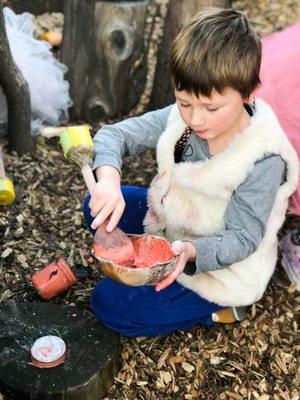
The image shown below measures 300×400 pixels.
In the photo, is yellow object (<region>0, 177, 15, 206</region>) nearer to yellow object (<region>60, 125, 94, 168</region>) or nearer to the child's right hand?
yellow object (<region>60, 125, 94, 168</region>)

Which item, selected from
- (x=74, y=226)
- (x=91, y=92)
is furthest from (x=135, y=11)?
(x=74, y=226)

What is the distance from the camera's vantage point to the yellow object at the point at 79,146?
2014 millimetres

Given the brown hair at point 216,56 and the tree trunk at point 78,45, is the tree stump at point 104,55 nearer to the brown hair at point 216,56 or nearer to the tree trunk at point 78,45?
the tree trunk at point 78,45

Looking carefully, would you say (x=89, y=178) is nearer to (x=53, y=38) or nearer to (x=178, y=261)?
(x=178, y=261)

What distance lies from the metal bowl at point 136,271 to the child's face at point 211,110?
0.40 meters

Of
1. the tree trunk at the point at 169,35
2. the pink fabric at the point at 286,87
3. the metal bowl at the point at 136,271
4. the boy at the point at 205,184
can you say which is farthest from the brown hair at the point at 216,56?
the tree trunk at the point at 169,35

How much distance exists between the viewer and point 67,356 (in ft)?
6.63

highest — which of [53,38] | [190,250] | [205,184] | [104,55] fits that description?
[205,184]

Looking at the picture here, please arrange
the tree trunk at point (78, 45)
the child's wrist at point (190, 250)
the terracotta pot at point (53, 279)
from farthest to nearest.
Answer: the tree trunk at point (78, 45), the terracotta pot at point (53, 279), the child's wrist at point (190, 250)

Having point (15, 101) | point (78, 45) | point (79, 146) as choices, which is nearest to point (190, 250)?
point (79, 146)

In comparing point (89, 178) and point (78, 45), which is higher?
point (89, 178)

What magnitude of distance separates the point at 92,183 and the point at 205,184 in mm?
358

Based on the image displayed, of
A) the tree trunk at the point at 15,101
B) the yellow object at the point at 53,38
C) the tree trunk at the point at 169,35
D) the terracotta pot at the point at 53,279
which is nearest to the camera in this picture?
the terracotta pot at the point at 53,279

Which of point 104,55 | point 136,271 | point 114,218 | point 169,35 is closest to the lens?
point 136,271
